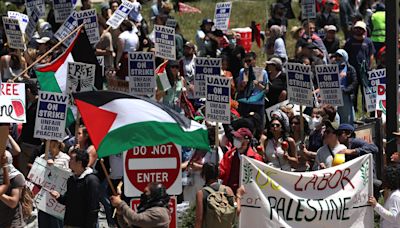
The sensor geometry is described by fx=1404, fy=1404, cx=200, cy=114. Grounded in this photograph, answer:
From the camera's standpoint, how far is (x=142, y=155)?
46.8ft

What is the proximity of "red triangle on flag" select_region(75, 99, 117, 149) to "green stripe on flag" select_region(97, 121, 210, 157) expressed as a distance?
7 cm

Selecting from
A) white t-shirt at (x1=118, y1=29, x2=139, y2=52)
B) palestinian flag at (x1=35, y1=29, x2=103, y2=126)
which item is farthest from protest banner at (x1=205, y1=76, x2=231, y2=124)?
white t-shirt at (x1=118, y1=29, x2=139, y2=52)

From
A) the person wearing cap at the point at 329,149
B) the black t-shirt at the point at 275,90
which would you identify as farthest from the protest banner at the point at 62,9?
the person wearing cap at the point at 329,149

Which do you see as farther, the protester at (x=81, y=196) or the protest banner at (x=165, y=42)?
the protest banner at (x=165, y=42)

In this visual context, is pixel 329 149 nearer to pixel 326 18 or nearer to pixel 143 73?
pixel 143 73

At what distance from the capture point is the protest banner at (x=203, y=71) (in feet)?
63.8

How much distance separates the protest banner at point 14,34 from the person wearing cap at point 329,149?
6943mm

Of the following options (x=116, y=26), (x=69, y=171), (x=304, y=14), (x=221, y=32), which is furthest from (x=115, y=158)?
(x=304, y=14)

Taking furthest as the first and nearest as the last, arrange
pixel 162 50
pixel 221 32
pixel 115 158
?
pixel 221 32
pixel 162 50
pixel 115 158

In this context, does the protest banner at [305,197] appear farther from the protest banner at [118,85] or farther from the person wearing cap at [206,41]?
the person wearing cap at [206,41]

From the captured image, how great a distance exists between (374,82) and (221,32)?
245 inches

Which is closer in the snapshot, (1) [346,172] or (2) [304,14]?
(1) [346,172]

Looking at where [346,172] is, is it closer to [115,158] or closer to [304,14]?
[115,158]

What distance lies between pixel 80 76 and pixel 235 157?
2601 millimetres
